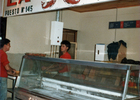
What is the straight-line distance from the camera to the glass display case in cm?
191

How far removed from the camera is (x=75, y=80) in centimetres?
244

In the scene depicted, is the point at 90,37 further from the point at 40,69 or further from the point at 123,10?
the point at 40,69

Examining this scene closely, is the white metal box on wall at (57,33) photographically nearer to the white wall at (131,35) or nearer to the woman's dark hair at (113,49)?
the woman's dark hair at (113,49)

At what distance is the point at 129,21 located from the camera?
5.62m

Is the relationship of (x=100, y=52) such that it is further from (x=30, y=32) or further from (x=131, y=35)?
(x=30, y=32)

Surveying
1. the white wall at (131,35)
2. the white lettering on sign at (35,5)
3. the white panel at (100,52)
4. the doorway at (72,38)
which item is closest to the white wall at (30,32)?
the doorway at (72,38)

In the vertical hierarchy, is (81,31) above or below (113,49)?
above

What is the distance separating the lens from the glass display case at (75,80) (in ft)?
6.26

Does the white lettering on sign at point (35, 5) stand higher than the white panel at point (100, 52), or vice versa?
the white lettering on sign at point (35, 5)

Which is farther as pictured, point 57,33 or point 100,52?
point 100,52

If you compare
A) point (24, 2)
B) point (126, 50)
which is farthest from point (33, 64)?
point (126, 50)

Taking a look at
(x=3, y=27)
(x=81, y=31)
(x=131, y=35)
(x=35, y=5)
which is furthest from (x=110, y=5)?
(x=35, y=5)

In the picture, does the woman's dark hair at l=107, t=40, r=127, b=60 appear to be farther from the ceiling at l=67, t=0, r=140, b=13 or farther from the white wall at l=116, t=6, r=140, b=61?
the ceiling at l=67, t=0, r=140, b=13

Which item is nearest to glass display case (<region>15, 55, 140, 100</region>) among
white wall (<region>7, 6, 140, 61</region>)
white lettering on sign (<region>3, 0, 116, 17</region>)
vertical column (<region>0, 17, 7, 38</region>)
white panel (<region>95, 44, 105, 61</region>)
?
white lettering on sign (<region>3, 0, 116, 17</region>)
